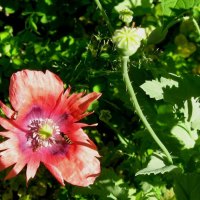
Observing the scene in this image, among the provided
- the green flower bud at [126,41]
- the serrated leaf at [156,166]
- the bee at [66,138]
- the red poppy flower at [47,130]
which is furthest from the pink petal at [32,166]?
the green flower bud at [126,41]

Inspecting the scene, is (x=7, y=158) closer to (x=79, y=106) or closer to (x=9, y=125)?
(x=9, y=125)

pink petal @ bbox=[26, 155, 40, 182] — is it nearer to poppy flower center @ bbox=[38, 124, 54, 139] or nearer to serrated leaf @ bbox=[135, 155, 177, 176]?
poppy flower center @ bbox=[38, 124, 54, 139]

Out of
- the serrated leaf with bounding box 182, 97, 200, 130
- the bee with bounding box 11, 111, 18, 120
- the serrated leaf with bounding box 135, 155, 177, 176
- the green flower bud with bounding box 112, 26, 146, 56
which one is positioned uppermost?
the green flower bud with bounding box 112, 26, 146, 56

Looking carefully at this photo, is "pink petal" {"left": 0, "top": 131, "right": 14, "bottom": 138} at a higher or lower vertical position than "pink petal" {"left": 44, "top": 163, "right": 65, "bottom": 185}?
higher

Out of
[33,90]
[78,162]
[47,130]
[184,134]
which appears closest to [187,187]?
[184,134]

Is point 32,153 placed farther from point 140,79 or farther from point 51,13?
point 51,13

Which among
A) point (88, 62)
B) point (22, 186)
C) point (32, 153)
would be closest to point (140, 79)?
point (88, 62)

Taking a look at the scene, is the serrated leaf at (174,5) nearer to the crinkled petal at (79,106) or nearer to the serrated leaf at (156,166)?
the crinkled petal at (79,106)

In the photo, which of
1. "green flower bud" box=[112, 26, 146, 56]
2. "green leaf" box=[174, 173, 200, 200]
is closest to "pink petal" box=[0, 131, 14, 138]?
"green flower bud" box=[112, 26, 146, 56]
